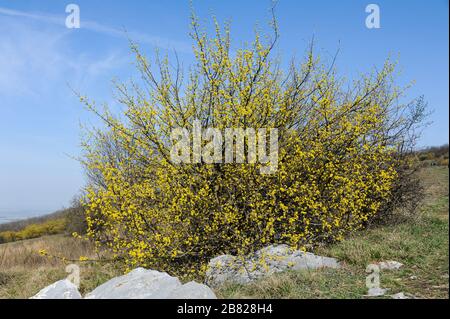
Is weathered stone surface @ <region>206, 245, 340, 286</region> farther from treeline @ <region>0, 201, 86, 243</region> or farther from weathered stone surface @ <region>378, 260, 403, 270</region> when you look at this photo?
treeline @ <region>0, 201, 86, 243</region>

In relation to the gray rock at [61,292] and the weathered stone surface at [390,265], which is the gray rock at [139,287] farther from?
the weathered stone surface at [390,265]

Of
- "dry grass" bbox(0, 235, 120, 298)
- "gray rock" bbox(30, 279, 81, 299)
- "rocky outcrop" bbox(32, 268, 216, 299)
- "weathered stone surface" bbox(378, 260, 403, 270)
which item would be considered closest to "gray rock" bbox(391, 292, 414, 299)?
"weathered stone surface" bbox(378, 260, 403, 270)

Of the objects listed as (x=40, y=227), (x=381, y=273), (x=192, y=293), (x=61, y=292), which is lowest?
(x=40, y=227)

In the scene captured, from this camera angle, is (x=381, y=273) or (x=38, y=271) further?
(x=38, y=271)

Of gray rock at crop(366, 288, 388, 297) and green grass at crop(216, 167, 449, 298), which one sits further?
green grass at crop(216, 167, 449, 298)

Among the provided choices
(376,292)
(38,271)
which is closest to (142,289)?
(376,292)

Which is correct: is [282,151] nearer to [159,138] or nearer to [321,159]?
[321,159]

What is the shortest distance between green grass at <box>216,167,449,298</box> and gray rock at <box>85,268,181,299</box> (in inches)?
29.2

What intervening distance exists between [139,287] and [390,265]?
3.76m

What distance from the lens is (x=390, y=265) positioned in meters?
6.31

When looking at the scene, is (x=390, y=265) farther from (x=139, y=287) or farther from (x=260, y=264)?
(x=139, y=287)

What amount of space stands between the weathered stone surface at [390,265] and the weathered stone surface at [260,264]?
26.1 inches

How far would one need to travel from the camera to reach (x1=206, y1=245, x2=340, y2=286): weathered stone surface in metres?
6.59
